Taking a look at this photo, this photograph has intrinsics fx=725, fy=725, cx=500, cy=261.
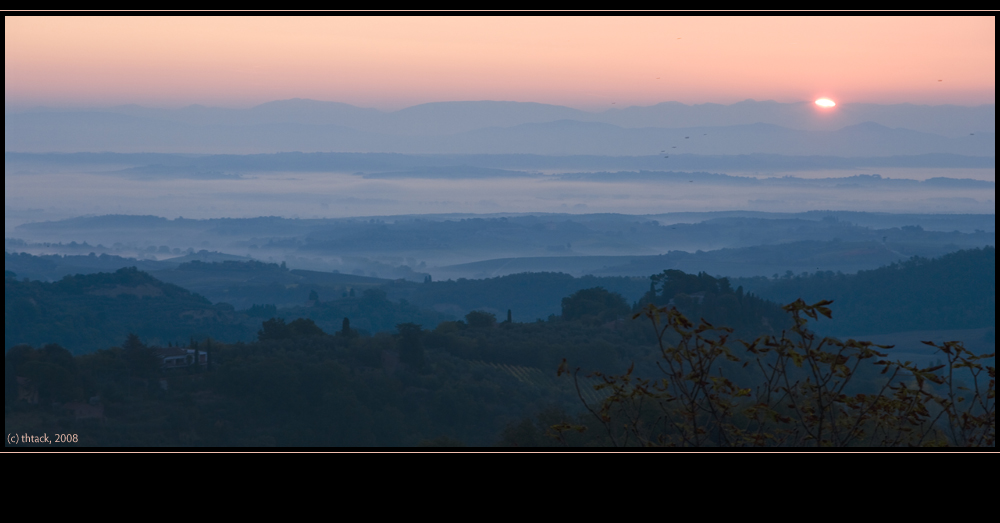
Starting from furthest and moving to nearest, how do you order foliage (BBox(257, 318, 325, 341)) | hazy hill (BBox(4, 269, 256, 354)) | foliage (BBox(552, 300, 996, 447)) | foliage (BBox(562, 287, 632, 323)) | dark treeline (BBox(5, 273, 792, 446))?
hazy hill (BBox(4, 269, 256, 354)) < foliage (BBox(257, 318, 325, 341)) < foliage (BBox(562, 287, 632, 323)) < dark treeline (BBox(5, 273, 792, 446)) < foliage (BBox(552, 300, 996, 447))

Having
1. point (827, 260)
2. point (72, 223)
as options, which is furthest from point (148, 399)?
point (827, 260)

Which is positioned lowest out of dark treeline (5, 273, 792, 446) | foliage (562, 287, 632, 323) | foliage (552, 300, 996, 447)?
dark treeline (5, 273, 792, 446)

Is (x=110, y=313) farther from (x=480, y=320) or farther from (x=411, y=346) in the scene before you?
(x=480, y=320)

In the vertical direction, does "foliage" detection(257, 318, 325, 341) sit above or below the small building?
above

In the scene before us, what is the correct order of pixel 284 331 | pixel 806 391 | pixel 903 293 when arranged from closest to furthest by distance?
pixel 806 391, pixel 284 331, pixel 903 293

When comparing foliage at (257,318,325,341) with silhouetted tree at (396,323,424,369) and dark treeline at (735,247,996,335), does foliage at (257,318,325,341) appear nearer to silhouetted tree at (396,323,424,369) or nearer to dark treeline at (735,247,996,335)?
silhouetted tree at (396,323,424,369)

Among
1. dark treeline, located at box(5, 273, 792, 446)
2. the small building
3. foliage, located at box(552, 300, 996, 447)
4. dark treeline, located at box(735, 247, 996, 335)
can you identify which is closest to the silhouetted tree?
dark treeline, located at box(5, 273, 792, 446)

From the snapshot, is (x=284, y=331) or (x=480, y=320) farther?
(x=480, y=320)

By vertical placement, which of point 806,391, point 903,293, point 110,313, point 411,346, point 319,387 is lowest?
point 319,387

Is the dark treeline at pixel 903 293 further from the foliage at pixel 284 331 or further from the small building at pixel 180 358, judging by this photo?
the small building at pixel 180 358

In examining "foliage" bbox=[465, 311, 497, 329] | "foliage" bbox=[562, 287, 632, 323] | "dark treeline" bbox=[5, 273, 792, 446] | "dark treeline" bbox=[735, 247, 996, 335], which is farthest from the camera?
"dark treeline" bbox=[735, 247, 996, 335]

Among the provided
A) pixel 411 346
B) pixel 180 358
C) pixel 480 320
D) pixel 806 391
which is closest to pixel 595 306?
pixel 480 320
